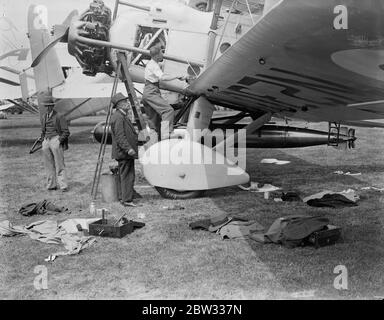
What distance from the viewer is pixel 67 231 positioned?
4.92 metres

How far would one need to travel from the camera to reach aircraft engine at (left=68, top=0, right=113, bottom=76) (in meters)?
7.48

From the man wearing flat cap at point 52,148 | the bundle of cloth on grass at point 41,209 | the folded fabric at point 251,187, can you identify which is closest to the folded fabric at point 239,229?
the folded fabric at point 251,187

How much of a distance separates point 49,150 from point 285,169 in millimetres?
4921

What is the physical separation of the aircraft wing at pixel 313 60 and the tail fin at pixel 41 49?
8.64 meters

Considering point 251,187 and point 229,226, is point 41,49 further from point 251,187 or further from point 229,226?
point 229,226

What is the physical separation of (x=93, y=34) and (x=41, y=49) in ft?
20.6

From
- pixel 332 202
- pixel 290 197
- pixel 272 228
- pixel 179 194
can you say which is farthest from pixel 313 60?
pixel 179 194

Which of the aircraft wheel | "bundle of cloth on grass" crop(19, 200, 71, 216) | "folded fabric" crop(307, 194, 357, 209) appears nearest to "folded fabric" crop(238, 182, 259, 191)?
the aircraft wheel

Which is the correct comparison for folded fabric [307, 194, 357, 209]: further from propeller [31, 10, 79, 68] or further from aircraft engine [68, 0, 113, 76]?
propeller [31, 10, 79, 68]

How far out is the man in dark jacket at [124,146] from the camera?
6270 millimetres

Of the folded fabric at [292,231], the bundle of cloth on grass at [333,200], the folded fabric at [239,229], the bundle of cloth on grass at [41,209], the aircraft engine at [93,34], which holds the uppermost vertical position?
the aircraft engine at [93,34]

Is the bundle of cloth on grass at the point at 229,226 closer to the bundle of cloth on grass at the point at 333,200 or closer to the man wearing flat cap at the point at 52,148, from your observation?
the bundle of cloth on grass at the point at 333,200

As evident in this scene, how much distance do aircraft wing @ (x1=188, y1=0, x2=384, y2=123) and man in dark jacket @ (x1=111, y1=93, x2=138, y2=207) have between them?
128 cm

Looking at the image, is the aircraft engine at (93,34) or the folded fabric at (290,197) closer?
the folded fabric at (290,197)
